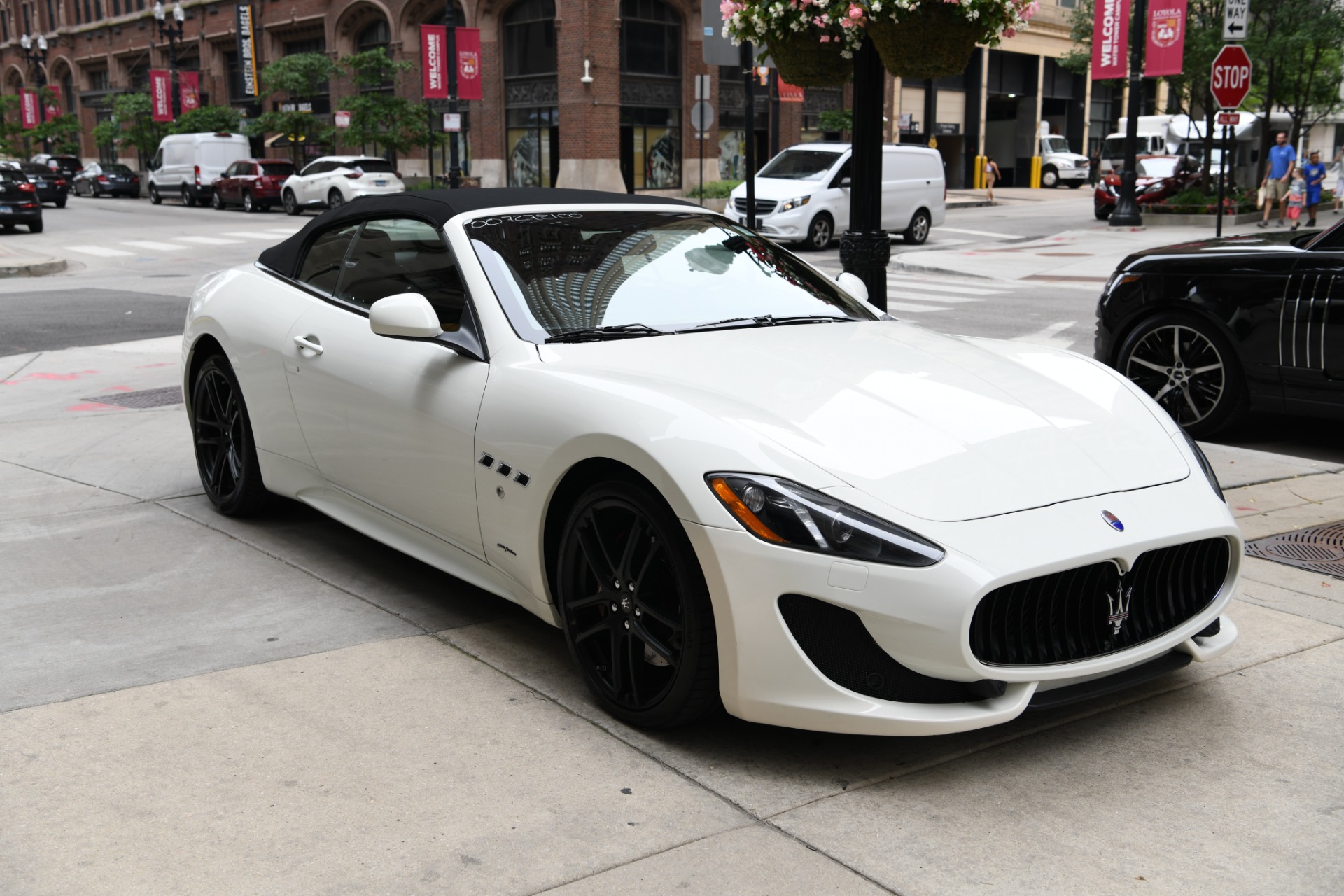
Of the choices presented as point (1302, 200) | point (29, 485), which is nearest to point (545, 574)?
point (29, 485)

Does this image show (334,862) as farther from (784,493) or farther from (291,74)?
(291,74)

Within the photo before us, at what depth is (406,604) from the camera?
15.6 ft

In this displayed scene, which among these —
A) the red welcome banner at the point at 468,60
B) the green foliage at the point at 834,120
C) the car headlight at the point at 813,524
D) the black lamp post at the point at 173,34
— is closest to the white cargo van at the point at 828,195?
the red welcome banner at the point at 468,60

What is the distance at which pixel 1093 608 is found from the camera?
3.33m

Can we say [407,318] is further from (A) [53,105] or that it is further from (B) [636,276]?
(A) [53,105]

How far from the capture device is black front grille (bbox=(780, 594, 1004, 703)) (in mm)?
3176

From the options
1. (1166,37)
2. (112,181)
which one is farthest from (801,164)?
(112,181)

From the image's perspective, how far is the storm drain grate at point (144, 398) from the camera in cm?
922

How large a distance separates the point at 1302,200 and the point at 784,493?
2785 centimetres

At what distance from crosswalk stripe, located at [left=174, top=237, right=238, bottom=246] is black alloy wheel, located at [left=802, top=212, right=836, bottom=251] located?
12.5m

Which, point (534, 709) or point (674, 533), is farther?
point (534, 709)

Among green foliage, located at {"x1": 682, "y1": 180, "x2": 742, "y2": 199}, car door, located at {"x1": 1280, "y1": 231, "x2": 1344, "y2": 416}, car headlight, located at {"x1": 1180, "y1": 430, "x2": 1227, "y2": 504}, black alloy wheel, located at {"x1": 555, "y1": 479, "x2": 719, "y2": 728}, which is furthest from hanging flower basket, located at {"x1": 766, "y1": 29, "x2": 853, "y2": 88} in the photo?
green foliage, located at {"x1": 682, "y1": 180, "x2": 742, "y2": 199}

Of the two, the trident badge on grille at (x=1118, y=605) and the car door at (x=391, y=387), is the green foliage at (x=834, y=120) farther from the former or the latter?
the trident badge on grille at (x=1118, y=605)

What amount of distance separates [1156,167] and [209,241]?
77.3ft
